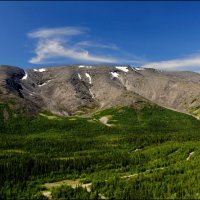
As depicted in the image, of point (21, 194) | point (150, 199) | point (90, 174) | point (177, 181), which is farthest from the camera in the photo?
point (90, 174)

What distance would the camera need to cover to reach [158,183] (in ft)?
510

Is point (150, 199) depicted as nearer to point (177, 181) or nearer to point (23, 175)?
point (177, 181)

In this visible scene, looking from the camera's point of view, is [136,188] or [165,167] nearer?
[136,188]

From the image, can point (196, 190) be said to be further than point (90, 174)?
No

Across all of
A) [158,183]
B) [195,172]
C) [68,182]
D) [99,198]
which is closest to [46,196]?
[99,198]

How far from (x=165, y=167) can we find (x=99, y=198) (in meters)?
62.5

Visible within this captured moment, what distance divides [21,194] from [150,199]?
44200 mm

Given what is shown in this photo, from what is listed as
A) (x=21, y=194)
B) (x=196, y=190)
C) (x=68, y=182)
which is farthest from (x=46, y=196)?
(x=196, y=190)

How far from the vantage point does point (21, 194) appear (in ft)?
483

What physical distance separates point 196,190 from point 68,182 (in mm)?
54450

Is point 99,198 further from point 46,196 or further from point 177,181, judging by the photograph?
point 177,181

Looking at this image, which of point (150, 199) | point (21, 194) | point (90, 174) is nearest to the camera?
point (150, 199)

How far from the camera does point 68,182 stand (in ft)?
574

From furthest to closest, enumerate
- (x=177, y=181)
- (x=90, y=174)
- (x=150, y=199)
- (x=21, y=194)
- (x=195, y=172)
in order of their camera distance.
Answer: (x=90, y=174) → (x=195, y=172) → (x=177, y=181) → (x=21, y=194) → (x=150, y=199)
